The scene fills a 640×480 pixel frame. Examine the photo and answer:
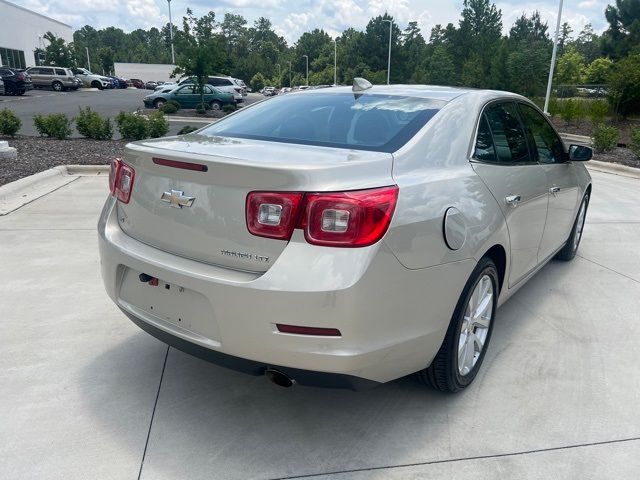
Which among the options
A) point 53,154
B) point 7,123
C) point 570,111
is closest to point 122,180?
point 53,154

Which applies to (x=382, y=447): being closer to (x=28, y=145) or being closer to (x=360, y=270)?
(x=360, y=270)

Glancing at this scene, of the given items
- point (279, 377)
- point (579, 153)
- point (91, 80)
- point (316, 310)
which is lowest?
point (91, 80)

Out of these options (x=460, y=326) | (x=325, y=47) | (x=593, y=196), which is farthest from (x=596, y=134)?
(x=325, y=47)

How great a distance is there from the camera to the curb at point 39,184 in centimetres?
695

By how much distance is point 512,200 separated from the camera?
322 cm

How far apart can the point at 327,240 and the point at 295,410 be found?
1129 mm

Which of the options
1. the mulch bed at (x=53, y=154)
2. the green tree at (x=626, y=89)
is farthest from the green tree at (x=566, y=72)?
the mulch bed at (x=53, y=154)

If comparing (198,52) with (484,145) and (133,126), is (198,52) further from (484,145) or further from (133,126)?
(484,145)

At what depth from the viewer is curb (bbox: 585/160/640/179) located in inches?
422

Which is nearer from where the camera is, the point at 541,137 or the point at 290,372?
the point at 290,372

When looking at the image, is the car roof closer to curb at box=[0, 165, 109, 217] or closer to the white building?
curb at box=[0, 165, 109, 217]

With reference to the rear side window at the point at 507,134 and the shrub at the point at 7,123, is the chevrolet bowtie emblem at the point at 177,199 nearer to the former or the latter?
the rear side window at the point at 507,134

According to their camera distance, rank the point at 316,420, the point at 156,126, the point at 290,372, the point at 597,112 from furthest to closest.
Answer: the point at 597,112
the point at 156,126
the point at 316,420
the point at 290,372

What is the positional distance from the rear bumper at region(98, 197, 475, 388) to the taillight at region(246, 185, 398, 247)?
0.05m
